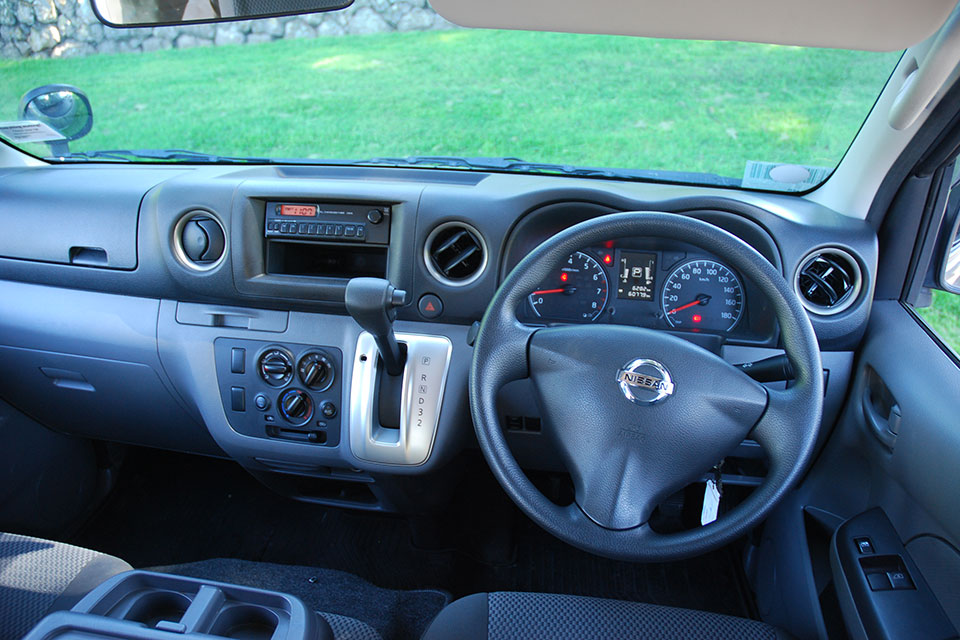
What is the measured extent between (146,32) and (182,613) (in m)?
4.52

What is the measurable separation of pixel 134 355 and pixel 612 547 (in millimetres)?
1610

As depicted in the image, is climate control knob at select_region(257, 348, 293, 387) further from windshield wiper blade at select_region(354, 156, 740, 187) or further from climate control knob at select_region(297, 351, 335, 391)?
windshield wiper blade at select_region(354, 156, 740, 187)

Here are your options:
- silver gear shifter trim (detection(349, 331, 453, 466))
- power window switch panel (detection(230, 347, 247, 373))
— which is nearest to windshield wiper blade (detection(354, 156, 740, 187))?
silver gear shifter trim (detection(349, 331, 453, 466))

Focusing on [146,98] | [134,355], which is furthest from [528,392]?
[146,98]

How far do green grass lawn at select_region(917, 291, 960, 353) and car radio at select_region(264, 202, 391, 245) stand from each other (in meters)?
1.44

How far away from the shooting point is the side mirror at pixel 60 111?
7.79 ft

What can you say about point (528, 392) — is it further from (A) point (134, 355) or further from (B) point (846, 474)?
(A) point (134, 355)

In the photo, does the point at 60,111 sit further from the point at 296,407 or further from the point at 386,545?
the point at 386,545

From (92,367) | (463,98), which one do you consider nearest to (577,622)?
(92,367)

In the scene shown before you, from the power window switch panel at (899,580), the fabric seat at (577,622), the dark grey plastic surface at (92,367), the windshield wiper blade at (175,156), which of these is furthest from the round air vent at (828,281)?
the dark grey plastic surface at (92,367)

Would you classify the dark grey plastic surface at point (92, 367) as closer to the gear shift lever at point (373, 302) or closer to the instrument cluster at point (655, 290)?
the gear shift lever at point (373, 302)

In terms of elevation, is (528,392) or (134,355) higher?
(528,392)

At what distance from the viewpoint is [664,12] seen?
1.13 meters

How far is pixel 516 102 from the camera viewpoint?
283 cm
